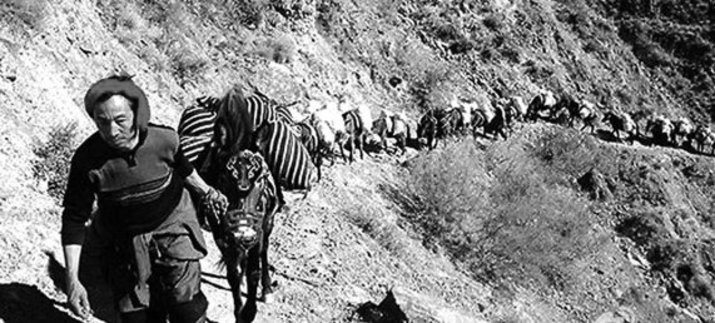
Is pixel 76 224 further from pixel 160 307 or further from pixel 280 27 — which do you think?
pixel 280 27

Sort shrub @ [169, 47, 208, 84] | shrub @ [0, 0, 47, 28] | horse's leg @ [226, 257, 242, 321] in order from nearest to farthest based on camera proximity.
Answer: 1. horse's leg @ [226, 257, 242, 321]
2. shrub @ [0, 0, 47, 28]
3. shrub @ [169, 47, 208, 84]

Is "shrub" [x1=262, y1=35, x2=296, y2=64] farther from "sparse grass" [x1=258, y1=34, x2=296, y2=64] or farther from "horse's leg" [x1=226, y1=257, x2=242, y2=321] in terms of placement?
"horse's leg" [x1=226, y1=257, x2=242, y2=321]

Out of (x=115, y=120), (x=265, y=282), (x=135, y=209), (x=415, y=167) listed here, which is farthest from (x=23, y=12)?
(x=415, y=167)

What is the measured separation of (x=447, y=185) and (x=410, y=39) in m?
8.93

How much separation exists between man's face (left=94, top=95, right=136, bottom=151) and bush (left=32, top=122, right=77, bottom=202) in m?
3.41

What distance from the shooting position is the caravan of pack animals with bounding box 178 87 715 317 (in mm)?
4609

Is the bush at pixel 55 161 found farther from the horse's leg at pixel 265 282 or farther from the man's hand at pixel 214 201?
the man's hand at pixel 214 201

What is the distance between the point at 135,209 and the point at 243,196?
1.18m

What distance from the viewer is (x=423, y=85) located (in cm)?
1900

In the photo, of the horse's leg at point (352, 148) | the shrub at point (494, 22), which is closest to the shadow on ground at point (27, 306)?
the horse's leg at point (352, 148)

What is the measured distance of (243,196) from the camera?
456 cm

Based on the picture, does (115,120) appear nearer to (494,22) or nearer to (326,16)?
(326,16)

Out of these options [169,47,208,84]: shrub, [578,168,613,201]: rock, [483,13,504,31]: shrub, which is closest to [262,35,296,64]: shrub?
[169,47,208,84]: shrub

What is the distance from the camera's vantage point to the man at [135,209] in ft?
10.5
